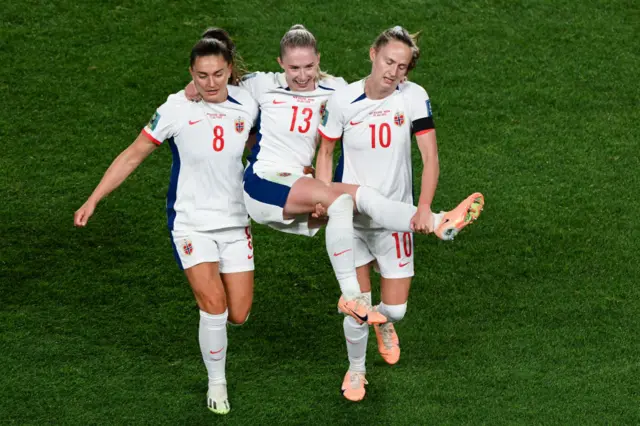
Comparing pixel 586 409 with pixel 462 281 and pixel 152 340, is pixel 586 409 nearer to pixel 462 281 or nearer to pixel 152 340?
pixel 462 281

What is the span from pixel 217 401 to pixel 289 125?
187 cm

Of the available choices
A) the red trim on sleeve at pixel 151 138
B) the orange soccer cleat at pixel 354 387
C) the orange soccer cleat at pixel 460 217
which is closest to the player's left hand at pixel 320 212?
the orange soccer cleat at pixel 460 217

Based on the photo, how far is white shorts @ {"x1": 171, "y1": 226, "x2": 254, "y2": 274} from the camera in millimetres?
7000

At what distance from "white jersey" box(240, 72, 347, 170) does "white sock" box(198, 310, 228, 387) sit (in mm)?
1034

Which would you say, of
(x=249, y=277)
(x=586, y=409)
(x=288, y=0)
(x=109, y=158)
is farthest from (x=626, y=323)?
(x=288, y=0)

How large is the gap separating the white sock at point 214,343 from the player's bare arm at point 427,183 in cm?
153

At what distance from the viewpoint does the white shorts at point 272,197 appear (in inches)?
264

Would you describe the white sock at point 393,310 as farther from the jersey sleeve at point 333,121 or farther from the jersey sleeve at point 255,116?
the jersey sleeve at point 255,116

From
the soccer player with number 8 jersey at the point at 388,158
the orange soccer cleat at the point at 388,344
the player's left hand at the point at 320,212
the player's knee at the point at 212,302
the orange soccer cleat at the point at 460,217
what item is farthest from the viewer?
the orange soccer cleat at the point at 388,344

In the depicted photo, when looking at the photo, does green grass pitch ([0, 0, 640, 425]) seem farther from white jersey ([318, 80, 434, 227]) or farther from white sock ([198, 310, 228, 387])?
white jersey ([318, 80, 434, 227])

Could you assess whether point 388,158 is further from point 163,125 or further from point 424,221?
point 163,125

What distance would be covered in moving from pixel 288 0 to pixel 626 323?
19.1 ft

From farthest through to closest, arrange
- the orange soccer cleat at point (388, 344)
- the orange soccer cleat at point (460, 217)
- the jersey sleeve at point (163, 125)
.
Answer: the orange soccer cleat at point (388, 344), the jersey sleeve at point (163, 125), the orange soccer cleat at point (460, 217)

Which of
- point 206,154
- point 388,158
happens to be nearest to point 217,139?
point 206,154
